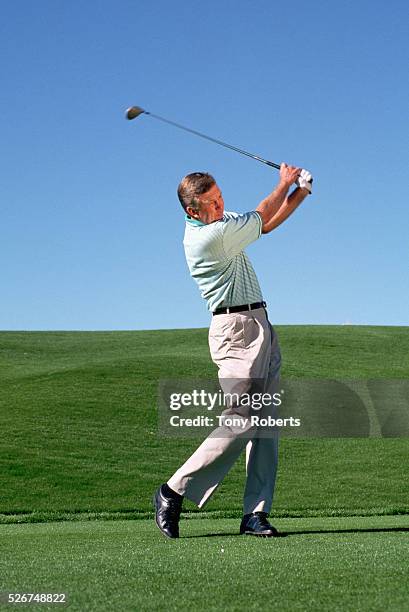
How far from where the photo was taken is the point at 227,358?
5211 mm

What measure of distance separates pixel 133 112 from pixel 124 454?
28.5 feet

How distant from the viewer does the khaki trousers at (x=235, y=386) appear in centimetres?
515

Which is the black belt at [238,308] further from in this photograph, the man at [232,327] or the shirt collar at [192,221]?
the shirt collar at [192,221]

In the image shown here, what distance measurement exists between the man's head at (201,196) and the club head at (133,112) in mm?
1057

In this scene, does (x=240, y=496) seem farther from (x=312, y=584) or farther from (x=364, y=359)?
(x=364, y=359)

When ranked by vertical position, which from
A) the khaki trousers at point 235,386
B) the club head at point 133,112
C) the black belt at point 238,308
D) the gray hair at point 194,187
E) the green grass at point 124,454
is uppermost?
the club head at point 133,112

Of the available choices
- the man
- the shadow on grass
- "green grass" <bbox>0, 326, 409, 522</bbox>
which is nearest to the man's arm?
the man

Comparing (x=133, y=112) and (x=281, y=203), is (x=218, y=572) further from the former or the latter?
(x=133, y=112)

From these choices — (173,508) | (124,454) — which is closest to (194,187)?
(173,508)

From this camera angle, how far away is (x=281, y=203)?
5277 millimetres

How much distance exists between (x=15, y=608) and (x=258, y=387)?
96.3 inches

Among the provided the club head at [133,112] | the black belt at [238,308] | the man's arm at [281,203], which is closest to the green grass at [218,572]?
the black belt at [238,308]

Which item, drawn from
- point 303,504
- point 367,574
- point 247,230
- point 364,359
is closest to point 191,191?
point 247,230

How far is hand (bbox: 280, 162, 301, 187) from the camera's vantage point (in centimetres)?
527
